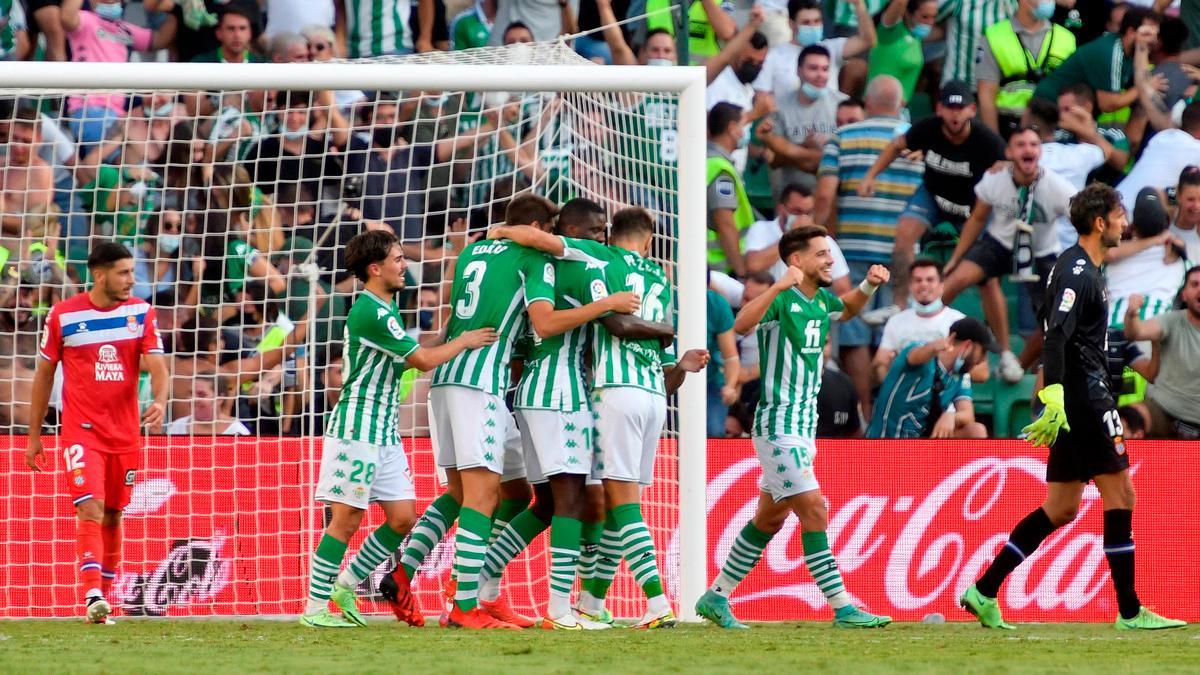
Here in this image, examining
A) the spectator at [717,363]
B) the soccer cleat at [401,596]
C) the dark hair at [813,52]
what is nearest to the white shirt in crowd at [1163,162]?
the dark hair at [813,52]

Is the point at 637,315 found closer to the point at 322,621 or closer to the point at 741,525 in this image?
the point at 322,621

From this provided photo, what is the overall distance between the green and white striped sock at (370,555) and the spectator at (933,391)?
470cm

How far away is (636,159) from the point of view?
9008mm

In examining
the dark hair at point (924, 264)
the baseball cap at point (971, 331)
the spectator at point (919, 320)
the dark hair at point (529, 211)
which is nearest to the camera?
the dark hair at point (529, 211)

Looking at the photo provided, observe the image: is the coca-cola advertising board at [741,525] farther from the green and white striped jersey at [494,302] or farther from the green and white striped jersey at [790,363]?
the green and white striped jersey at [494,302]

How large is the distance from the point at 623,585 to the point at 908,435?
9.49ft

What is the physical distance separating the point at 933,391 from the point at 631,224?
14.4 ft

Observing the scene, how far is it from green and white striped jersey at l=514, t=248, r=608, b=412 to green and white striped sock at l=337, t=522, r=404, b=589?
89 cm

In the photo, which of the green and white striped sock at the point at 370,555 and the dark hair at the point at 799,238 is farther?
the dark hair at the point at 799,238

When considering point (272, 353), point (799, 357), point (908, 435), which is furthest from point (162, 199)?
point (908, 435)

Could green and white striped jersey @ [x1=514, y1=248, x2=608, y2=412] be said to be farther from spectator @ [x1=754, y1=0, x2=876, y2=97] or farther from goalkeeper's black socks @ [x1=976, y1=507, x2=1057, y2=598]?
spectator @ [x1=754, y1=0, x2=876, y2=97]

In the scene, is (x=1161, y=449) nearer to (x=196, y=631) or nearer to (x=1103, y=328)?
(x=1103, y=328)

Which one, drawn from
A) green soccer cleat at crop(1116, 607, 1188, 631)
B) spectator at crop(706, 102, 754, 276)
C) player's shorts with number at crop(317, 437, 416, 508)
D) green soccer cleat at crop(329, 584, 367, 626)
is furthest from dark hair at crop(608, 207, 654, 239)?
spectator at crop(706, 102, 754, 276)

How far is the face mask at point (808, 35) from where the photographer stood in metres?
12.9
